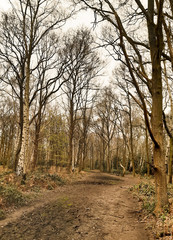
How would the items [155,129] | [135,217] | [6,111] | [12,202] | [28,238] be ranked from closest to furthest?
[28,238] < [155,129] < [135,217] < [12,202] < [6,111]

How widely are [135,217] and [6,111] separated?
22858 mm

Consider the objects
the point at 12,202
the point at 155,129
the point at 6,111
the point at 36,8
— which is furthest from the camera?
the point at 6,111

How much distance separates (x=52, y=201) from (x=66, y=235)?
9.71 ft

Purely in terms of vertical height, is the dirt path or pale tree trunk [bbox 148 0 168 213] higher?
pale tree trunk [bbox 148 0 168 213]

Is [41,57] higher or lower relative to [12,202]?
higher

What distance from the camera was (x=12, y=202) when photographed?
604cm

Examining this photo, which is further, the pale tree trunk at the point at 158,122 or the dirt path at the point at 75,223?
the pale tree trunk at the point at 158,122

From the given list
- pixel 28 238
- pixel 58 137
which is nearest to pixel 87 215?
A: pixel 28 238

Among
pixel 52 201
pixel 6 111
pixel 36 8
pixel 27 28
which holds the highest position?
pixel 36 8

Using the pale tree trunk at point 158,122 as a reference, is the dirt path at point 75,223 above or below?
below

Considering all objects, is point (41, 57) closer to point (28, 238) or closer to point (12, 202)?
point (12, 202)

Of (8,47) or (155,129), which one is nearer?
(155,129)

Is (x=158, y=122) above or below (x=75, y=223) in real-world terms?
above

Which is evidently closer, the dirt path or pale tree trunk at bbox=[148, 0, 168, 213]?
the dirt path
